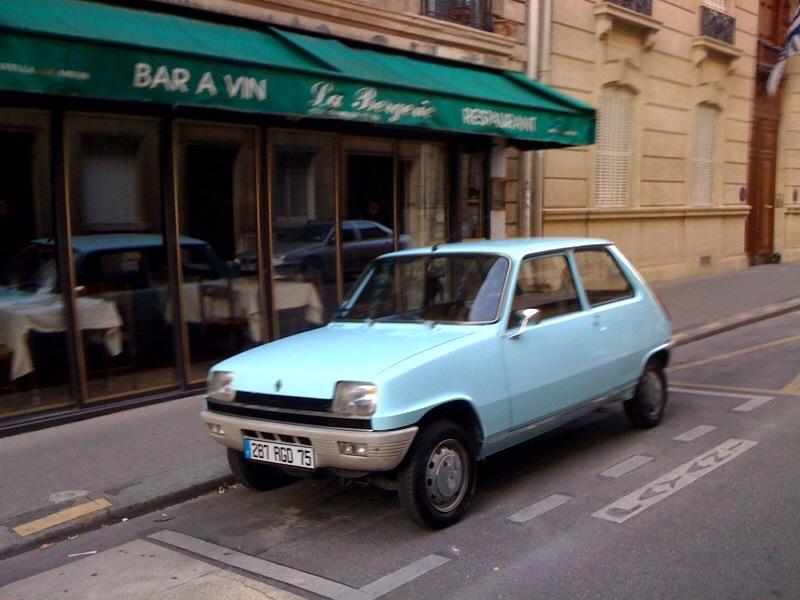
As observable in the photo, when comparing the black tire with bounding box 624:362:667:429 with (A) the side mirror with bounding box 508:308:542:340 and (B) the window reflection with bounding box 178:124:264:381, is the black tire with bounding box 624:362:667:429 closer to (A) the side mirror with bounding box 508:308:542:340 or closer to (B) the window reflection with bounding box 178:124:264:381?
(A) the side mirror with bounding box 508:308:542:340

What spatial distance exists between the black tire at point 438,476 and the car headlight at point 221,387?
3.85 feet

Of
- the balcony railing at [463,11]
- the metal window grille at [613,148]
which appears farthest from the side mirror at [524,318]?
the metal window grille at [613,148]

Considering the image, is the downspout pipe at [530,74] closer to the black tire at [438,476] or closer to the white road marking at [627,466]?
the white road marking at [627,466]

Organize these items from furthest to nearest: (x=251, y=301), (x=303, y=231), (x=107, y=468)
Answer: (x=303, y=231)
(x=251, y=301)
(x=107, y=468)

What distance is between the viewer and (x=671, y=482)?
5.40 meters

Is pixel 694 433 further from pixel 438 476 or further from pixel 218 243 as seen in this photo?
pixel 218 243

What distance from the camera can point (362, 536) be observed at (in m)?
4.76

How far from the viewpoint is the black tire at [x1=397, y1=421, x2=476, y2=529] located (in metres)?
4.54

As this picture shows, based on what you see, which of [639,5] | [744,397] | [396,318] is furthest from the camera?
[639,5]

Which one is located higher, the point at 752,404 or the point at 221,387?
the point at 221,387

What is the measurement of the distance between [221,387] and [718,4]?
18.1 m

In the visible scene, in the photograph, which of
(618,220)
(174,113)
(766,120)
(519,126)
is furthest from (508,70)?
(766,120)

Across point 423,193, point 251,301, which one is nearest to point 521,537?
point 251,301

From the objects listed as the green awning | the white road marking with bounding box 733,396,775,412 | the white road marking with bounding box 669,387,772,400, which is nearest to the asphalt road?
the white road marking with bounding box 733,396,775,412
